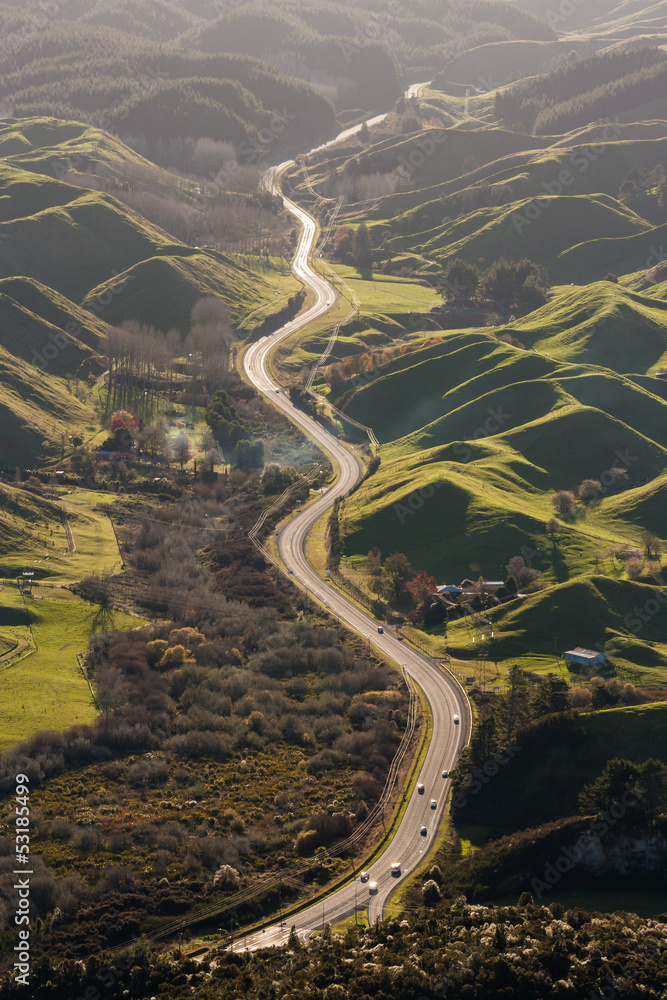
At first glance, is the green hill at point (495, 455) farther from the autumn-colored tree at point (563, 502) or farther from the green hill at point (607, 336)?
the green hill at point (607, 336)

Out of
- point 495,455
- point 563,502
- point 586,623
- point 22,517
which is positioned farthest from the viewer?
point 495,455

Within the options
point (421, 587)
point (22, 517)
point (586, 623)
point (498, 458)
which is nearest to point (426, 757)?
point (586, 623)

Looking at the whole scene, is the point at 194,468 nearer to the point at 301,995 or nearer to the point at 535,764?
the point at 535,764

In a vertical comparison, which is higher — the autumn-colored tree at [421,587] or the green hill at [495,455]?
the green hill at [495,455]

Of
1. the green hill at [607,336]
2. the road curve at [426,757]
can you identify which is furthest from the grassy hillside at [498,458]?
the green hill at [607,336]

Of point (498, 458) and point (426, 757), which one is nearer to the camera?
point (426, 757)

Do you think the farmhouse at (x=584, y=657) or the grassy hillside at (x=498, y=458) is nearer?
the farmhouse at (x=584, y=657)

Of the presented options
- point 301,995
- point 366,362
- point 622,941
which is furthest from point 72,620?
point 366,362

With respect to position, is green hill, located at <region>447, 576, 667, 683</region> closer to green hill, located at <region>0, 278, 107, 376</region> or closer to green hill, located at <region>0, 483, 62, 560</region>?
green hill, located at <region>0, 483, 62, 560</region>

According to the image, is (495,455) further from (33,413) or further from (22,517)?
(33,413)

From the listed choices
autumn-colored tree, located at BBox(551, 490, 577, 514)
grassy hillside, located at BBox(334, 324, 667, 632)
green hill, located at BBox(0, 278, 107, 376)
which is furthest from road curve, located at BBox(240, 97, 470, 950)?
green hill, located at BBox(0, 278, 107, 376)

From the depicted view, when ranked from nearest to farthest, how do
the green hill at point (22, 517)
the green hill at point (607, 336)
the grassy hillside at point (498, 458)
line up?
the green hill at point (22, 517), the grassy hillside at point (498, 458), the green hill at point (607, 336)
